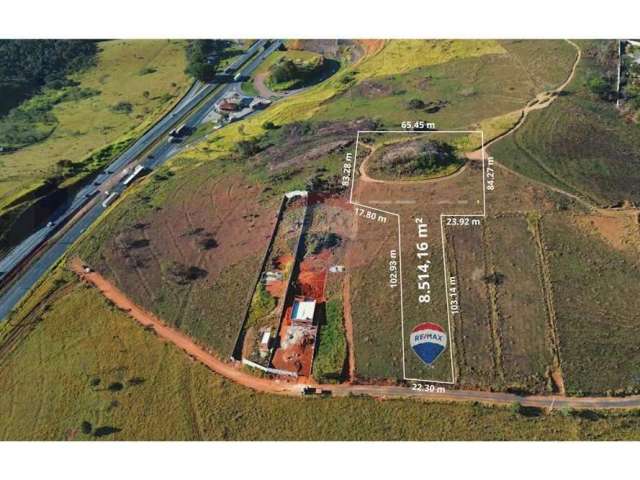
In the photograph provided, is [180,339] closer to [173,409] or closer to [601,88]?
[173,409]

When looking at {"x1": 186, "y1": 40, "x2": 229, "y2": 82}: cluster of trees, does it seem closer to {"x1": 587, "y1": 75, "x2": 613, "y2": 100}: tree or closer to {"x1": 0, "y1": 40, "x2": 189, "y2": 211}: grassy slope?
{"x1": 0, "y1": 40, "x2": 189, "y2": 211}: grassy slope

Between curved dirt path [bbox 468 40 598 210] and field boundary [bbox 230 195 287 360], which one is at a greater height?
curved dirt path [bbox 468 40 598 210]

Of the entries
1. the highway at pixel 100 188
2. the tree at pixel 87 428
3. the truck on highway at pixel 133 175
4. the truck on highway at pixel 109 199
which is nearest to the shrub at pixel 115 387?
the tree at pixel 87 428

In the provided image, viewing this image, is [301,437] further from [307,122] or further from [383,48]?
[383,48]

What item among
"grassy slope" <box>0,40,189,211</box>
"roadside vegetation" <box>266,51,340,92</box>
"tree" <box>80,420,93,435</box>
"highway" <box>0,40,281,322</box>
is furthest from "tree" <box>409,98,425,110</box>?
"tree" <box>80,420,93,435</box>

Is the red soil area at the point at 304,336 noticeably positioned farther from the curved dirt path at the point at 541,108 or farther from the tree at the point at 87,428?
the curved dirt path at the point at 541,108
